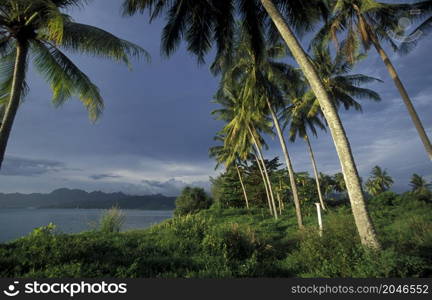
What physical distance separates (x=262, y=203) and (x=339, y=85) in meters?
21.7

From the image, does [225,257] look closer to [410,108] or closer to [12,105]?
[12,105]

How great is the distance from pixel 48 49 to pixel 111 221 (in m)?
7.26

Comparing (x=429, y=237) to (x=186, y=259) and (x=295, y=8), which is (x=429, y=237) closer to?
(x=186, y=259)

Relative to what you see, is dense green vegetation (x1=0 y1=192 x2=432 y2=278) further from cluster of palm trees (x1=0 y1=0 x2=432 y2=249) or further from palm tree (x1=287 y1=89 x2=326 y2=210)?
palm tree (x1=287 y1=89 x2=326 y2=210)

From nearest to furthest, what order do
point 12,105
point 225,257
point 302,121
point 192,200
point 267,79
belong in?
point 225,257, point 12,105, point 267,79, point 302,121, point 192,200

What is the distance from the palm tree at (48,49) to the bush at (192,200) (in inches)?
1225

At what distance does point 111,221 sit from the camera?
10.0m

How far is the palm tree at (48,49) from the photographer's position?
5.58 meters

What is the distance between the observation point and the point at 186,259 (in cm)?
549

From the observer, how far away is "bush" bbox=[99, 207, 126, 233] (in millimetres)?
9836

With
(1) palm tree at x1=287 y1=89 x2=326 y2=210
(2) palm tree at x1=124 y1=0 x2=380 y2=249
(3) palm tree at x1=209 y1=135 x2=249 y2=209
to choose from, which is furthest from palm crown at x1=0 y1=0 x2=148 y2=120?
(3) palm tree at x1=209 y1=135 x2=249 y2=209

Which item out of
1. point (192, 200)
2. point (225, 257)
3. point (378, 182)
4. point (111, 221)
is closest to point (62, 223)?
point (111, 221)

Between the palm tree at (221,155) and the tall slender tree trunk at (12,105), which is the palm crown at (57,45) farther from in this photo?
the palm tree at (221,155)

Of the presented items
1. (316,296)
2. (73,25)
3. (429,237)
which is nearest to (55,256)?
(316,296)
